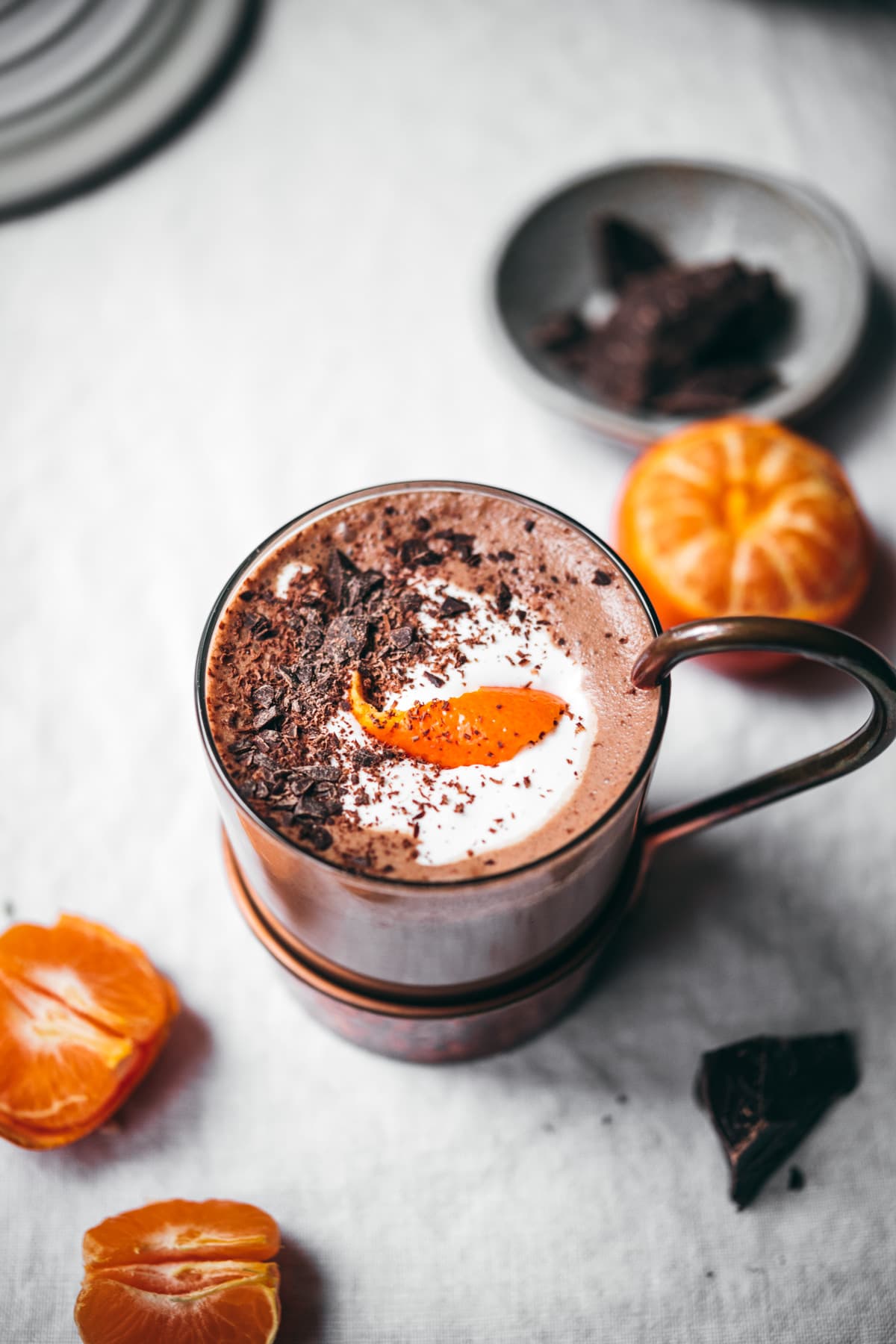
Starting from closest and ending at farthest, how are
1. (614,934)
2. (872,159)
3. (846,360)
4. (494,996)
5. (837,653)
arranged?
(837,653), (494,996), (614,934), (846,360), (872,159)

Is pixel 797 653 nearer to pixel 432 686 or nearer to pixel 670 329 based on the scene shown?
pixel 432 686

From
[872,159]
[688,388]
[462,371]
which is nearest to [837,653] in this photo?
[688,388]

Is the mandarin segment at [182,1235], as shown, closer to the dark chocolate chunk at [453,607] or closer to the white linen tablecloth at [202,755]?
the white linen tablecloth at [202,755]

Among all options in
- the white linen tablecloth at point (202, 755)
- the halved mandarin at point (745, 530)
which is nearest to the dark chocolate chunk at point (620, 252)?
the white linen tablecloth at point (202, 755)

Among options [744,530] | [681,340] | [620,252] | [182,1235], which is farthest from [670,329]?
[182,1235]

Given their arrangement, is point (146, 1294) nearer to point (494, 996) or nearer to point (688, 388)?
point (494, 996)
